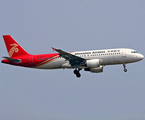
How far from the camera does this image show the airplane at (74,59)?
53.6 metres

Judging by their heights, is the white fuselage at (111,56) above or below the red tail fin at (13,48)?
below

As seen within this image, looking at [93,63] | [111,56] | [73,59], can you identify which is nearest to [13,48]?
A: [73,59]

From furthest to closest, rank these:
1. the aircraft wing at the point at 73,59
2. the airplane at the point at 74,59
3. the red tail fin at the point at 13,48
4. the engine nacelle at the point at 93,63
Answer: the red tail fin at the point at 13,48
the airplane at the point at 74,59
the engine nacelle at the point at 93,63
the aircraft wing at the point at 73,59

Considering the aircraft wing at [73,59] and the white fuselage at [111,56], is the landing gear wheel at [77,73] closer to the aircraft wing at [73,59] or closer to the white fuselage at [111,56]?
the white fuselage at [111,56]

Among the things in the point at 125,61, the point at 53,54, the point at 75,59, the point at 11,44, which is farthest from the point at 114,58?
the point at 11,44

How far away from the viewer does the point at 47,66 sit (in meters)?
56.2

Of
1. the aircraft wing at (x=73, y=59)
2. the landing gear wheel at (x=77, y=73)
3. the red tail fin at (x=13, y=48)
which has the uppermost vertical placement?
the red tail fin at (x=13, y=48)

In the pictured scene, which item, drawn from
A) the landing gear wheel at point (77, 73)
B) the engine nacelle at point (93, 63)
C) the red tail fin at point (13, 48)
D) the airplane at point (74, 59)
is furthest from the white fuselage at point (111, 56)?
the red tail fin at point (13, 48)

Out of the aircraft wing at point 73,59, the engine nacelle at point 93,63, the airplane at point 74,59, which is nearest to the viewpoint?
the aircraft wing at point 73,59

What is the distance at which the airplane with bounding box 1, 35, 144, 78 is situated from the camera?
176 feet

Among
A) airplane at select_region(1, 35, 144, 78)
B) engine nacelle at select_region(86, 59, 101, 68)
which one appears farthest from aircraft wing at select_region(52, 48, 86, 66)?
engine nacelle at select_region(86, 59, 101, 68)

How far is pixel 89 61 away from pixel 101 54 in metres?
2.62

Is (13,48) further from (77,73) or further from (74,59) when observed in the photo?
(77,73)

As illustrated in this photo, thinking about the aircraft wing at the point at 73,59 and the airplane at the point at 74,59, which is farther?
the airplane at the point at 74,59
